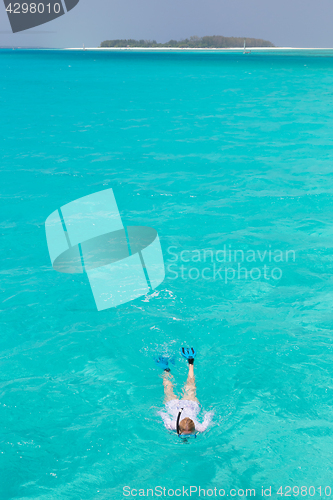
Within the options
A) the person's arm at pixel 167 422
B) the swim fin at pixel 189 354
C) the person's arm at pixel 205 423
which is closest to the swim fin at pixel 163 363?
the swim fin at pixel 189 354

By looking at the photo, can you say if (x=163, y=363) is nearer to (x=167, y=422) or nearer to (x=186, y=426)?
(x=167, y=422)

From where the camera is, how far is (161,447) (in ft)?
24.0

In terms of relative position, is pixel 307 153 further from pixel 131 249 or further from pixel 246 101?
pixel 246 101

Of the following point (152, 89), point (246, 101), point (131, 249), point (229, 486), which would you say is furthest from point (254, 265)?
point (152, 89)

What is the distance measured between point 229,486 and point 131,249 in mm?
8466

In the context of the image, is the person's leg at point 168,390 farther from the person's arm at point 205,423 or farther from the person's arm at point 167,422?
the person's arm at point 205,423

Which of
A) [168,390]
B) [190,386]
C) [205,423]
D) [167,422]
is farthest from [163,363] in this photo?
[205,423]

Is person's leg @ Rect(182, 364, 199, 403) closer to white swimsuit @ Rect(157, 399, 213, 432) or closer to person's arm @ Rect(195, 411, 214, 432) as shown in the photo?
white swimsuit @ Rect(157, 399, 213, 432)

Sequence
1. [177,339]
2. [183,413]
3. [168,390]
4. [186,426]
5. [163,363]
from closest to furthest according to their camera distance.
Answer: [186,426] < [183,413] < [168,390] < [163,363] < [177,339]

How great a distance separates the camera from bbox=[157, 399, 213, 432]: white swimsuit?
7.46 meters

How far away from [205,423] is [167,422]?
2.15 ft

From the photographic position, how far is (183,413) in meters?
7.44

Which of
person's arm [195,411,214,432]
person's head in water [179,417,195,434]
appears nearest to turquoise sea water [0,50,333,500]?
person's arm [195,411,214,432]

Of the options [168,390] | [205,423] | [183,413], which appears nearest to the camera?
[183,413]
